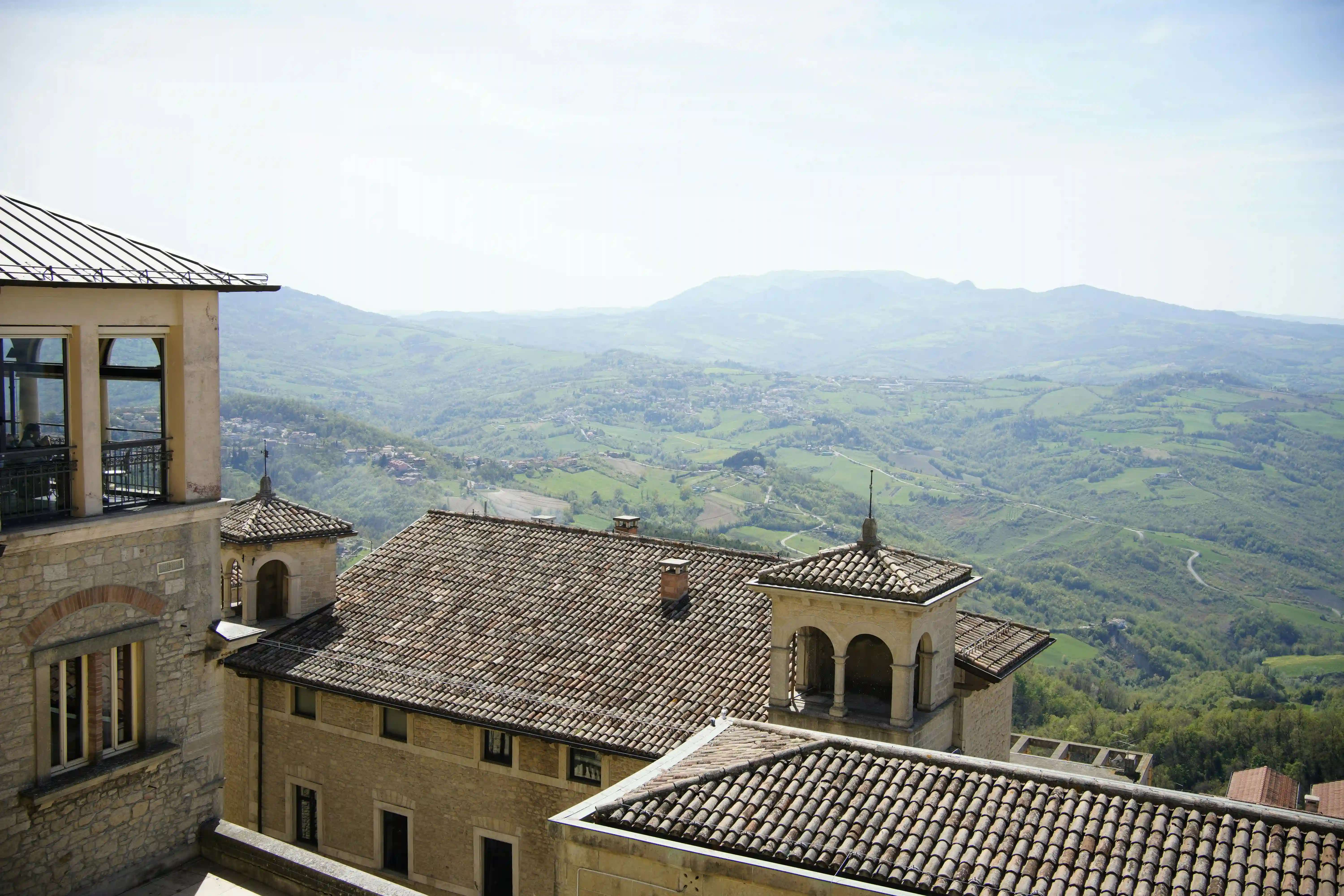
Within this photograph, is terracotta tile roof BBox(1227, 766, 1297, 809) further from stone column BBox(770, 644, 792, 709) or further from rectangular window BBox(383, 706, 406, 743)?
rectangular window BBox(383, 706, 406, 743)

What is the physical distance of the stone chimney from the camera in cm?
1986

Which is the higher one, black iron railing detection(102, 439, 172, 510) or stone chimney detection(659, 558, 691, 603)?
black iron railing detection(102, 439, 172, 510)

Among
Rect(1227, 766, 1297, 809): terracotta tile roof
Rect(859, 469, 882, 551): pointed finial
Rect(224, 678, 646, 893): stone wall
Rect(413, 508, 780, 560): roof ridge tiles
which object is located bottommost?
Rect(1227, 766, 1297, 809): terracotta tile roof

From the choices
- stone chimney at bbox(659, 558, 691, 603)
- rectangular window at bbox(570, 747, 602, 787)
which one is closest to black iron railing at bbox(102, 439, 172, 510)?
rectangular window at bbox(570, 747, 602, 787)

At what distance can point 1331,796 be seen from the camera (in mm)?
34469

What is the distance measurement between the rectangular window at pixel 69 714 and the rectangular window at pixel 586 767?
748 centimetres

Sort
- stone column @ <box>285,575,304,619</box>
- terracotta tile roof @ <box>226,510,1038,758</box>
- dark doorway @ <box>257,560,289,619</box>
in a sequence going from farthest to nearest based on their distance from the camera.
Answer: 1. dark doorway @ <box>257,560,289,619</box>
2. stone column @ <box>285,575,304,619</box>
3. terracotta tile roof @ <box>226,510,1038,758</box>

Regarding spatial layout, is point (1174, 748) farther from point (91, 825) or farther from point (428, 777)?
point (91, 825)

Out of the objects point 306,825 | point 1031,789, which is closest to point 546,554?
point 306,825

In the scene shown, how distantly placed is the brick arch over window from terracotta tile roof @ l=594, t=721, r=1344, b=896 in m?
5.31

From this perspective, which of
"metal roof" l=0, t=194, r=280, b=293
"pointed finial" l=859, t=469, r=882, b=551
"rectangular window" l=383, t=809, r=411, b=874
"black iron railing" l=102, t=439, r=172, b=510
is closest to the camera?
"metal roof" l=0, t=194, r=280, b=293

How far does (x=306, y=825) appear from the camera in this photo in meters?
19.9

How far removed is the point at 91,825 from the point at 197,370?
496 centimetres

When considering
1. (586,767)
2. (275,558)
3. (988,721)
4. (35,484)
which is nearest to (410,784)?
(586,767)
